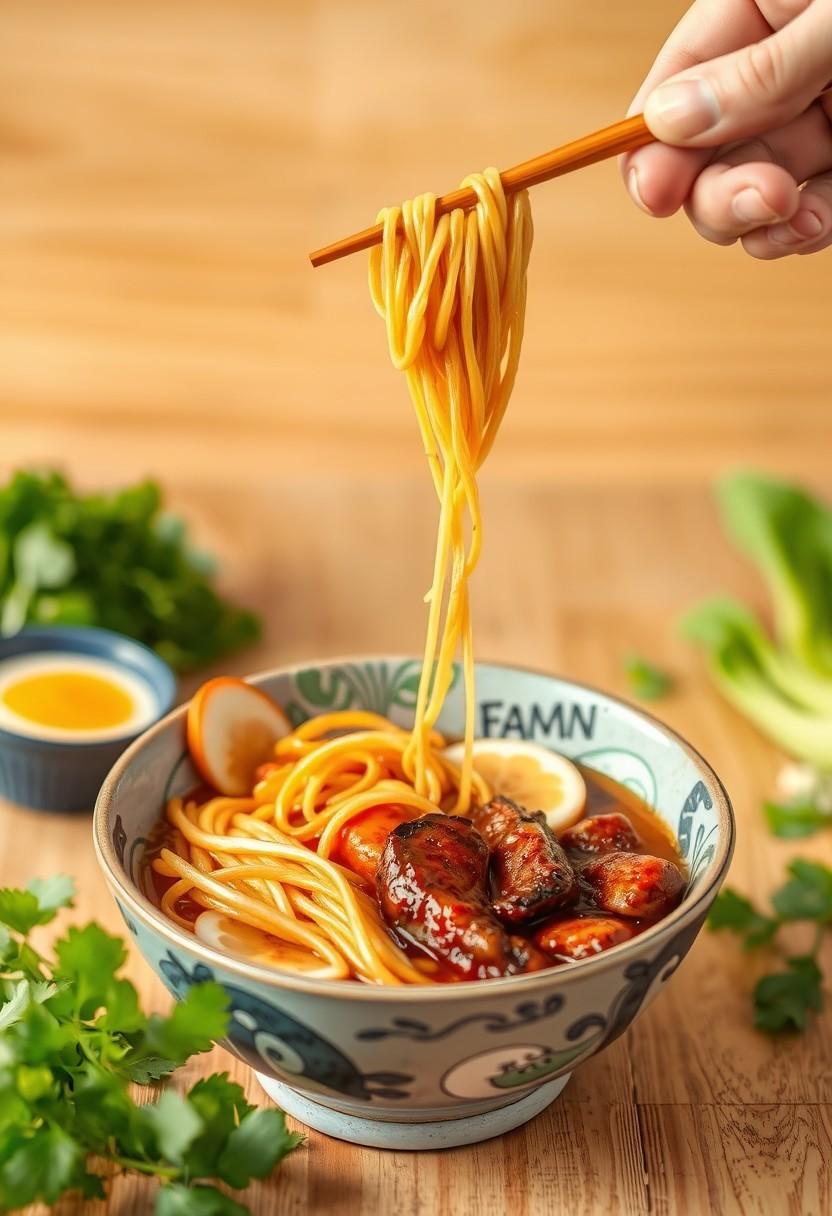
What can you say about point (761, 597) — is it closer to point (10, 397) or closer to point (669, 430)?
point (669, 430)

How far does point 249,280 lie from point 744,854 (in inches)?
133

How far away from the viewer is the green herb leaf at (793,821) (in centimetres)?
280

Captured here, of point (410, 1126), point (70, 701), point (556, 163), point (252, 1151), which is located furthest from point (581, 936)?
point (70, 701)

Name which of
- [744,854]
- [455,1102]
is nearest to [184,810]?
[455,1102]

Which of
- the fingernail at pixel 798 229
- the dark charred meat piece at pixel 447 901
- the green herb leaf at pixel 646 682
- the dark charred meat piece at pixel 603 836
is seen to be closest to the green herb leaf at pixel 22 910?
the dark charred meat piece at pixel 447 901

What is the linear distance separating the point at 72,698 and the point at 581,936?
148 cm

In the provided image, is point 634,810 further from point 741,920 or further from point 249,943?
point 249,943

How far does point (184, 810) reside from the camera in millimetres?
2236

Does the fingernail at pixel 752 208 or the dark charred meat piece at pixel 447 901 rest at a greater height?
the fingernail at pixel 752 208

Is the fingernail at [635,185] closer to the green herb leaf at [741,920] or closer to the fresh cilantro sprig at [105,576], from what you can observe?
the green herb leaf at [741,920]

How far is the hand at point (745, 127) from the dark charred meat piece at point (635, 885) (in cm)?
96

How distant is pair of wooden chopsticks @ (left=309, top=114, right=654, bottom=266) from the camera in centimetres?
192

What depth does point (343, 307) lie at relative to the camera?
17.6 feet

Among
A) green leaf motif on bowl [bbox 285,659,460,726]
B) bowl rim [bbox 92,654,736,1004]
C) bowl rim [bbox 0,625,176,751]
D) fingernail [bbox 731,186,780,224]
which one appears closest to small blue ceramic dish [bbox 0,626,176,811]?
bowl rim [bbox 0,625,176,751]
